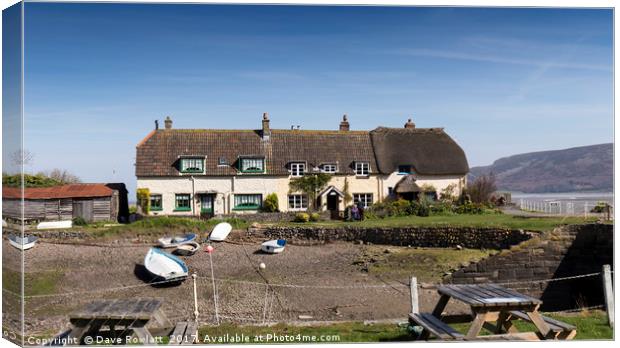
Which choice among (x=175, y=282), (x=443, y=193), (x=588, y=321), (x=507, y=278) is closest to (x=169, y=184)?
(x=175, y=282)

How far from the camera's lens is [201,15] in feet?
26.5

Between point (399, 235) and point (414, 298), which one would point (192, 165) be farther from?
point (414, 298)

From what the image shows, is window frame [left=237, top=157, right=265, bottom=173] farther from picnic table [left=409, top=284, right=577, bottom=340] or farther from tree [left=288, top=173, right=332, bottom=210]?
picnic table [left=409, top=284, right=577, bottom=340]

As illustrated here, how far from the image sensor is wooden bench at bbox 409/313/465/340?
641cm

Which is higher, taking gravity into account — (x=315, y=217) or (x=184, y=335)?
(x=315, y=217)

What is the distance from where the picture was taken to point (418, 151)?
20.1 m

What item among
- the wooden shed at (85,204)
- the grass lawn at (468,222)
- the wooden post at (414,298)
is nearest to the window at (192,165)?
the wooden shed at (85,204)

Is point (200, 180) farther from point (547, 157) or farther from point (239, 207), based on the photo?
point (547, 157)

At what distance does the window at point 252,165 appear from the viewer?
63.2 feet

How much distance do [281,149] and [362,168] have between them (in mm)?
2810

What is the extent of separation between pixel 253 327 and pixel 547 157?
601 cm

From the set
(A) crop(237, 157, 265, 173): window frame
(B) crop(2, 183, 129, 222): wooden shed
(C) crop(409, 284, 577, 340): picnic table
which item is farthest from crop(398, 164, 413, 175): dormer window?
(C) crop(409, 284, 577, 340): picnic table

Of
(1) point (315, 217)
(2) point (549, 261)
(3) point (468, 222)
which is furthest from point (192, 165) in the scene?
(2) point (549, 261)

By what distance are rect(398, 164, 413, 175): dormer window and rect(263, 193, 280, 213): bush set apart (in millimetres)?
4325
